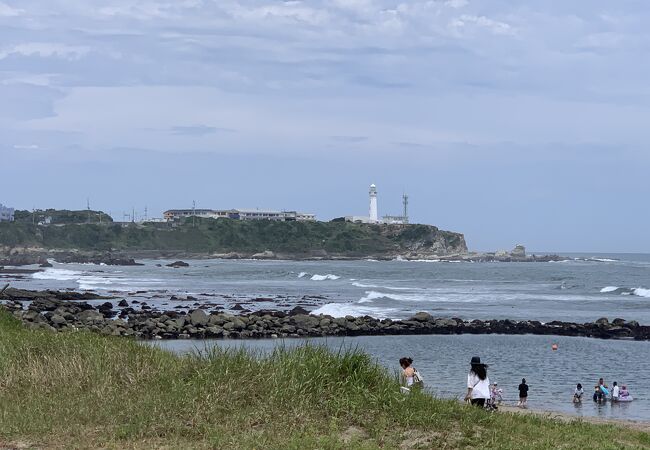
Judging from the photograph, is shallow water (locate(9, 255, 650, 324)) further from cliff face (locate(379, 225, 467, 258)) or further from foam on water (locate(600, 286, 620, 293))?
cliff face (locate(379, 225, 467, 258))

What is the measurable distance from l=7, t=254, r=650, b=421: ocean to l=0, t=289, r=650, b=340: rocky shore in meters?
1.82

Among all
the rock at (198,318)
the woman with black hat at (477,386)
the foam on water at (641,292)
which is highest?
the woman with black hat at (477,386)

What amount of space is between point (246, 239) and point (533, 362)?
143 m

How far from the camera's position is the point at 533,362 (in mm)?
29406

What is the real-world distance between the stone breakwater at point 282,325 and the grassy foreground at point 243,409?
23.3 m

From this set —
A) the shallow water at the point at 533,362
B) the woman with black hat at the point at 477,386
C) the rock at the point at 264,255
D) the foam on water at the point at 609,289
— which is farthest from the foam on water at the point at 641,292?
the rock at the point at 264,255

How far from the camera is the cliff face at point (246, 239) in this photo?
161 meters

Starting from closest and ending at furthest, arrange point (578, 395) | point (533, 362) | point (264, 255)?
point (578, 395)
point (533, 362)
point (264, 255)

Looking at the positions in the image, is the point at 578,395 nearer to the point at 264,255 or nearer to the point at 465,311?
the point at 465,311

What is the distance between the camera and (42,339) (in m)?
13.2

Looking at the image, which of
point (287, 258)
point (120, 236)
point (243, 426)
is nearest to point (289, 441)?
point (243, 426)

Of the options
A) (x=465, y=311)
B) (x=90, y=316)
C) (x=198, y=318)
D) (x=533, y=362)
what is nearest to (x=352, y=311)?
(x=465, y=311)

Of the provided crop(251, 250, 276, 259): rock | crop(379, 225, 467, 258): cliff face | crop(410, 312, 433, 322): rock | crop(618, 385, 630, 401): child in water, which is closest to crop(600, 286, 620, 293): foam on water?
crop(410, 312, 433, 322): rock

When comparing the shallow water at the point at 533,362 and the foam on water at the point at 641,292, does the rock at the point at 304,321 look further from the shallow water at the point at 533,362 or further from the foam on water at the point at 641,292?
the foam on water at the point at 641,292
